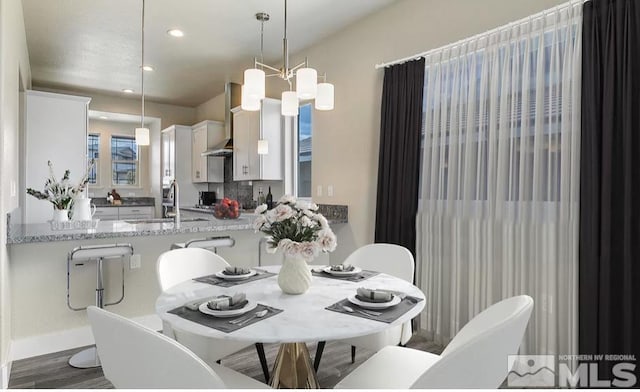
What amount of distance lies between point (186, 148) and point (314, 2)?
4170 mm

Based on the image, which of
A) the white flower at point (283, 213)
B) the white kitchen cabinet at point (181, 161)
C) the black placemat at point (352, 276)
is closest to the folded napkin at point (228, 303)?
the white flower at point (283, 213)

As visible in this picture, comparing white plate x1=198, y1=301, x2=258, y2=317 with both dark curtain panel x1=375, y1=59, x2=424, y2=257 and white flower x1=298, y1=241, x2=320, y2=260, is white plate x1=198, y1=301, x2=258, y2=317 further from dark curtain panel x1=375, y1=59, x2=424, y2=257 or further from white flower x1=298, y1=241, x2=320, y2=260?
dark curtain panel x1=375, y1=59, x2=424, y2=257

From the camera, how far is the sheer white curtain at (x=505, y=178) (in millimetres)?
2258

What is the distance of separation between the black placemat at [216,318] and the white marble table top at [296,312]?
0.07ft

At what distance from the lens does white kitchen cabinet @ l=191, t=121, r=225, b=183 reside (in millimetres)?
6281

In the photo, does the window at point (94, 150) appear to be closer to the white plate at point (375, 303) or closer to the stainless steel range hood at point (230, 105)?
the stainless steel range hood at point (230, 105)

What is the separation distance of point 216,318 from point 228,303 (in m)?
0.09

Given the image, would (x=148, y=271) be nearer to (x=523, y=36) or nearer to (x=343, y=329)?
(x=343, y=329)

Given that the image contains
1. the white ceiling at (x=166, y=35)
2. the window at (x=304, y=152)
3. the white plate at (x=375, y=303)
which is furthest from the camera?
the window at (x=304, y=152)

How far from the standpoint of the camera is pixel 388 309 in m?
1.51

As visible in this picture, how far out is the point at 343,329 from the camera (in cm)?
131

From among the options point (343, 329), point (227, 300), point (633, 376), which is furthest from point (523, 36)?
point (227, 300)

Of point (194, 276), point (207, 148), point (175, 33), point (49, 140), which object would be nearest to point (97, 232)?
point (194, 276)

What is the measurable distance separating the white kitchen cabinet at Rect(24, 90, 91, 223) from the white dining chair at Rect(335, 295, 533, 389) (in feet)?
14.9
